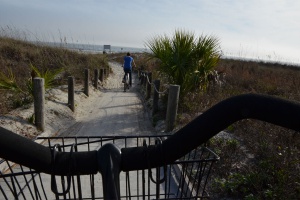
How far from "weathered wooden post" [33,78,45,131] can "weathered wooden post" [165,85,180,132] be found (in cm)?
260

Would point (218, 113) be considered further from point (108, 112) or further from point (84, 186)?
point (108, 112)

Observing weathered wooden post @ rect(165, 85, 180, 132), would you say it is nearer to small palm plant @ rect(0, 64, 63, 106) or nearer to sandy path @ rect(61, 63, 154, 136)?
sandy path @ rect(61, 63, 154, 136)

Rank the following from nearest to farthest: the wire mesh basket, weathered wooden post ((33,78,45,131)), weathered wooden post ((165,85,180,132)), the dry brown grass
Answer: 1. the wire mesh basket
2. the dry brown grass
3. weathered wooden post ((33,78,45,131))
4. weathered wooden post ((165,85,180,132))

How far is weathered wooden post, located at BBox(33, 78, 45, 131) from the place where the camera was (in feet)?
17.4

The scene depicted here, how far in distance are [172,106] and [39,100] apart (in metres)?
2.72

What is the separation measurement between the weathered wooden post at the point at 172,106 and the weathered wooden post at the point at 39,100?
260cm

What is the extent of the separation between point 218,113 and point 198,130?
0.28 feet

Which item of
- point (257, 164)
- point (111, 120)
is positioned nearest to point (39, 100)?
point (111, 120)

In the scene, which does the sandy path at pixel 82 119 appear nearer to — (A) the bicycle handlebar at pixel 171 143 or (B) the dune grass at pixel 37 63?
(B) the dune grass at pixel 37 63

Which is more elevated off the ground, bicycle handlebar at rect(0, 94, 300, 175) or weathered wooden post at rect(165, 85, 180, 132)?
bicycle handlebar at rect(0, 94, 300, 175)

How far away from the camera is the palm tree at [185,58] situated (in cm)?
746

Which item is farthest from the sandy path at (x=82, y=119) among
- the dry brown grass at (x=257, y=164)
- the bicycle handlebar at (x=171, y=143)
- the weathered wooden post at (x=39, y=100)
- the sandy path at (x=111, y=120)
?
the bicycle handlebar at (x=171, y=143)

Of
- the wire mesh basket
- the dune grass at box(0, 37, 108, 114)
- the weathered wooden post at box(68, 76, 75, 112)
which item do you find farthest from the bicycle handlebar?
the weathered wooden post at box(68, 76, 75, 112)

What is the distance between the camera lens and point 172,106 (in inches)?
230
